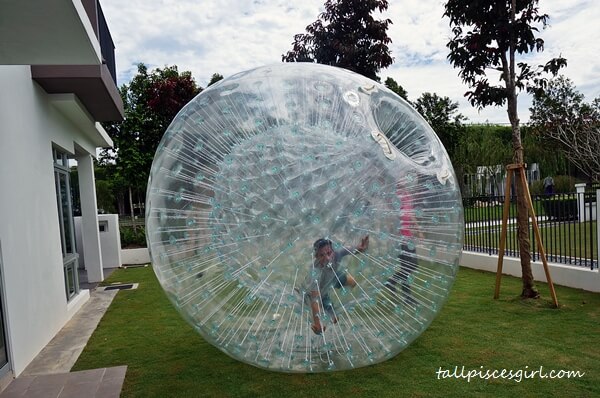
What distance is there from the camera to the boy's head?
2957mm

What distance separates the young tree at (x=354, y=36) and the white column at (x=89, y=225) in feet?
19.5

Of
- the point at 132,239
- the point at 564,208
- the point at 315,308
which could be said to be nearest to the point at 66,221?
the point at 132,239

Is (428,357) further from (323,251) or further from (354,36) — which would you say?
(354,36)

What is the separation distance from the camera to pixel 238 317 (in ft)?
10.4

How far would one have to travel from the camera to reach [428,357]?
13.8 ft

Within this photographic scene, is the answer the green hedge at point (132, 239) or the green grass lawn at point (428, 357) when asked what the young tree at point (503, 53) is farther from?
the green hedge at point (132, 239)

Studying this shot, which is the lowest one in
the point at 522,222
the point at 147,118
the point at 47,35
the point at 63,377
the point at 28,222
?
→ the point at 63,377

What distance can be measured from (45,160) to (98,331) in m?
2.37

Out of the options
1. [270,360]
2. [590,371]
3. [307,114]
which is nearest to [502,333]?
[590,371]

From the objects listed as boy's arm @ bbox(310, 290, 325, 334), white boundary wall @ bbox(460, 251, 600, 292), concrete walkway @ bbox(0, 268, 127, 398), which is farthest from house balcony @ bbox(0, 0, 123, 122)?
white boundary wall @ bbox(460, 251, 600, 292)

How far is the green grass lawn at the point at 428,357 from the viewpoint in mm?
3586

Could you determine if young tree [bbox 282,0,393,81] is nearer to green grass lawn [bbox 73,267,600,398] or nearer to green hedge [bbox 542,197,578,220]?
green hedge [bbox 542,197,578,220]

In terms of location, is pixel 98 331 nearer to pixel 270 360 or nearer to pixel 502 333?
pixel 270 360

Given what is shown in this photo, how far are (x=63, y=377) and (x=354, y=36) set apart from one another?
8638 millimetres
